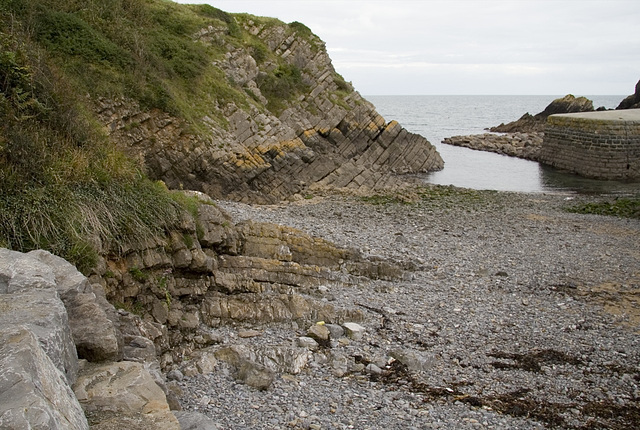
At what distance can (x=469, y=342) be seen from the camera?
1106 centimetres

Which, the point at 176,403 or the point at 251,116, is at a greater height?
the point at 251,116

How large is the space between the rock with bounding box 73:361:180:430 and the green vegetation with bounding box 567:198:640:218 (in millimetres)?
24112

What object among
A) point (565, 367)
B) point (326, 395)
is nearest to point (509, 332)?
point (565, 367)

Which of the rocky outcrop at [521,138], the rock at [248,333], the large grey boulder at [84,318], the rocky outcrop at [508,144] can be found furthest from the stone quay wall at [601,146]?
the large grey boulder at [84,318]

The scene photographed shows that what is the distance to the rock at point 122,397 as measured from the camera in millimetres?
5250

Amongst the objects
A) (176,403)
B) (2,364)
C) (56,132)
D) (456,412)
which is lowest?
(456,412)

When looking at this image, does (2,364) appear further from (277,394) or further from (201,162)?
(201,162)

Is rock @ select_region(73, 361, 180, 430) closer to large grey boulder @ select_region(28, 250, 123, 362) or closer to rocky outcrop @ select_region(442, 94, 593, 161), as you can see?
large grey boulder @ select_region(28, 250, 123, 362)

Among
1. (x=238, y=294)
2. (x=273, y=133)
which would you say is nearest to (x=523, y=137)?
(x=273, y=133)

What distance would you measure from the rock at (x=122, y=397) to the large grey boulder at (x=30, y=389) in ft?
1.94

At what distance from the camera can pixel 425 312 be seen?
12539 millimetres

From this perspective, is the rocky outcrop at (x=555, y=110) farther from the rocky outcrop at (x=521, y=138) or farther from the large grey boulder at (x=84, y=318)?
the large grey boulder at (x=84, y=318)

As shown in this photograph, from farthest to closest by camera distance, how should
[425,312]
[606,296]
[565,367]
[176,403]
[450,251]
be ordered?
[450,251] → [606,296] → [425,312] → [565,367] → [176,403]

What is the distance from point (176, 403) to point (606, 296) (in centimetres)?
1153
